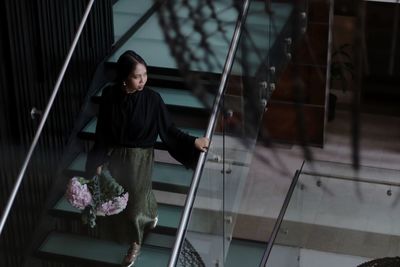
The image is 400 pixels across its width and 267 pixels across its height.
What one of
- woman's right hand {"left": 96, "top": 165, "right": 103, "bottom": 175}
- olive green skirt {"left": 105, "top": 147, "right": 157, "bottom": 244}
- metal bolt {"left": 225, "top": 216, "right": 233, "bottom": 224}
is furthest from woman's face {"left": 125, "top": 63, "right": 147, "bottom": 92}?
metal bolt {"left": 225, "top": 216, "right": 233, "bottom": 224}

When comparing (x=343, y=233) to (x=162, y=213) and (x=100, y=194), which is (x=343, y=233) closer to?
(x=162, y=213)

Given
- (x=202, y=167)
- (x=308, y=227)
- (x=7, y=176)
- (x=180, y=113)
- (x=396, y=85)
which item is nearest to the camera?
(x=396, y=85)

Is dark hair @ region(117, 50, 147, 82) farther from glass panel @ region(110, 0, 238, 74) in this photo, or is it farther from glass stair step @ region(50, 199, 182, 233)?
glass panel @ region(110, 0, 238, 74)

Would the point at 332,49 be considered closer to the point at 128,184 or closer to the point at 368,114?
the point at 368,114

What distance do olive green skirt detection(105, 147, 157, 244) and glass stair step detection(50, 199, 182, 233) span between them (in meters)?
0.12

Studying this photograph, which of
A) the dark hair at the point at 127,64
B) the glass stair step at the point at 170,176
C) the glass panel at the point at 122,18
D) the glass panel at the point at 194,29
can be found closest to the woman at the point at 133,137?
the dark hair at the point at 127,64

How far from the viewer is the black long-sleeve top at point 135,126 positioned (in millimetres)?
3572

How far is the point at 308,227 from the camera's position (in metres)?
6.66

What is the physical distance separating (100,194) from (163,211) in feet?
1.45

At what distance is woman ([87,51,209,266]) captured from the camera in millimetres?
3568

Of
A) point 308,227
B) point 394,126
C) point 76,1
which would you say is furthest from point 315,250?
point 394,126

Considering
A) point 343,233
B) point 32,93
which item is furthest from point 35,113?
point 343,233

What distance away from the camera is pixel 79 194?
355 cm

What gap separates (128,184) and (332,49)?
10.2ft
